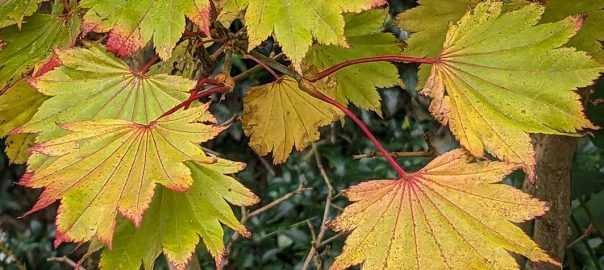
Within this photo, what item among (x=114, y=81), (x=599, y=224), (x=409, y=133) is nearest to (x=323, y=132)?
(x=409, y=133)

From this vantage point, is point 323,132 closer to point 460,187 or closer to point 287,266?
point 287,266

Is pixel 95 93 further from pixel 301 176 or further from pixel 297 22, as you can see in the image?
pixel 301 176

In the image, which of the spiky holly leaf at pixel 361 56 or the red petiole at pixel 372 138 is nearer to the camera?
the red petiole at pixel 372 138

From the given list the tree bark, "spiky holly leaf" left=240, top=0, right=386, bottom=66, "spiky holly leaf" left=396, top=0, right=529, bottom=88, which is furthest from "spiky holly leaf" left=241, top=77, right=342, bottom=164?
the tree bark

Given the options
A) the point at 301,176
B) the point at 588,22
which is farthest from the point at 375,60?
the point at 301,176

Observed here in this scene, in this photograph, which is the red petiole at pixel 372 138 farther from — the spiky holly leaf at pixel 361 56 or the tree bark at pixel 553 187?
the tree bark at pixel 553 187

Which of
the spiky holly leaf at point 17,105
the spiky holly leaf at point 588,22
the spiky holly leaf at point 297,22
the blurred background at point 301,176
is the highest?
the spiky holly leaf at point 588,22

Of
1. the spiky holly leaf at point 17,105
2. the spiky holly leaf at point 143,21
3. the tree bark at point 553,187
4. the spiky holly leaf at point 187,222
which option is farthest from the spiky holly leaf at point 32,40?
the tree bark at point 553,187
